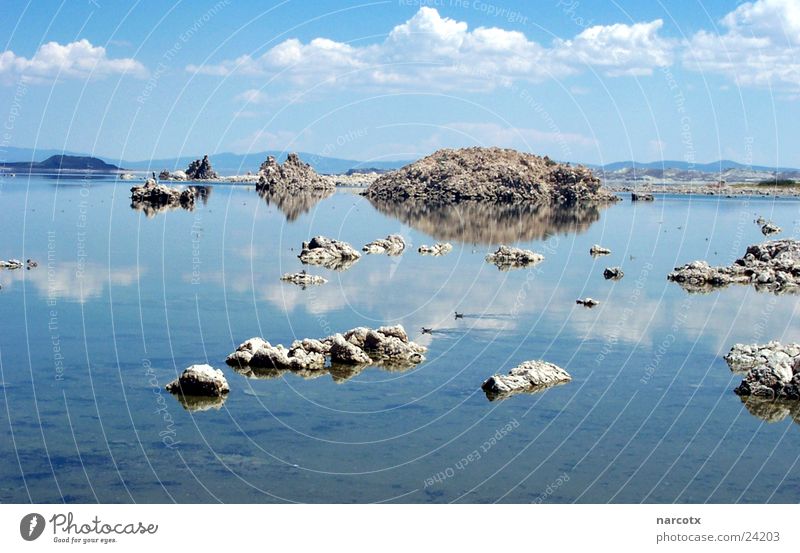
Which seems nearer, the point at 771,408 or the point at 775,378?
the point at 771,408

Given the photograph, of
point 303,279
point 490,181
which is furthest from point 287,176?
point 303,279

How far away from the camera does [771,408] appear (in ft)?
99.0

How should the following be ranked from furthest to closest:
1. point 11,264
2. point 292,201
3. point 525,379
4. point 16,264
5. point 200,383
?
A: point 292,201 → point 16,264 → point 11,264 → point 525,379 → point 200,383

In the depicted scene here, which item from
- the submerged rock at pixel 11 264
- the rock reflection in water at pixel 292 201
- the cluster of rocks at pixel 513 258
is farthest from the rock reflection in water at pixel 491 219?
the submerged rock at pixel 11 264

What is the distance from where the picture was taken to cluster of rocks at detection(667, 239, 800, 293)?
181ft

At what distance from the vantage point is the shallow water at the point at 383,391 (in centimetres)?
2303

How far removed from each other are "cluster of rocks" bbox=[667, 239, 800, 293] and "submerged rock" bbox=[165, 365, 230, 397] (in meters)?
30.9

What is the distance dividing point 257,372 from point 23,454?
936cm

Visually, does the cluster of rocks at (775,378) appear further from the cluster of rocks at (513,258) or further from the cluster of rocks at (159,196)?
the cluster of rocks at (159,196)

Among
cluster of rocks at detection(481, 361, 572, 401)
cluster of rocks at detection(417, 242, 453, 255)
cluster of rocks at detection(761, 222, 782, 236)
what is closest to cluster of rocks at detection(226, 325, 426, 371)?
cluster of rocks at detection(481, 361, 572, 401)

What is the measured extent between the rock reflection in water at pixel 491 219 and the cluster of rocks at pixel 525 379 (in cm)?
4371

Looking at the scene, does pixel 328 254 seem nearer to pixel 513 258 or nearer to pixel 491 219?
pixel 513 258

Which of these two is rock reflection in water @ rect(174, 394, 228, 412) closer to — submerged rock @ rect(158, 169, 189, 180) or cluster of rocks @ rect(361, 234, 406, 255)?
cluster of rocks @ rect(361, 234, 406, 255)

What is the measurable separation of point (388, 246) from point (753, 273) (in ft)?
76.3
